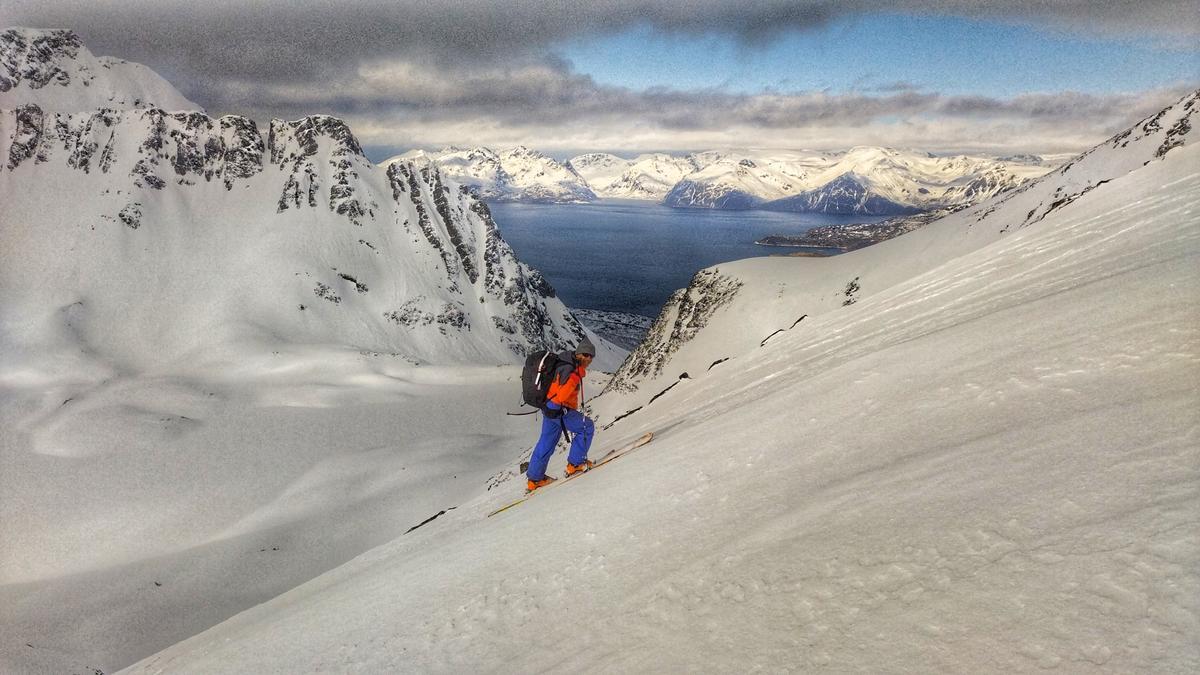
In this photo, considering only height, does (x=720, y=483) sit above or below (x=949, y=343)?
below

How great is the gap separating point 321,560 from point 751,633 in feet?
150

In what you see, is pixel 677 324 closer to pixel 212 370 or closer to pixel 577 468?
pixel 577 468

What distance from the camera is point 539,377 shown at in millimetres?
10750

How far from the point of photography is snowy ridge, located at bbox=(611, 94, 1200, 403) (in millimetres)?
38250

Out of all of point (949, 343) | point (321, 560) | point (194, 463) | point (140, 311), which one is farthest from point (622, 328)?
point (949, 343)

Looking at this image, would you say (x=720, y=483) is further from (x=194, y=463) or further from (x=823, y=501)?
(x=194, y=463)

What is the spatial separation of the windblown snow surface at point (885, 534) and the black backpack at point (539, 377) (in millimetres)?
1690

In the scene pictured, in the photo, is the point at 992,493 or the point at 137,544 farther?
the point at 137,544

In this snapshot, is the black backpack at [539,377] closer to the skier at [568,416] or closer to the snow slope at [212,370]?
the skier at [568,416]

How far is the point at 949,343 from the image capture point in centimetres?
891

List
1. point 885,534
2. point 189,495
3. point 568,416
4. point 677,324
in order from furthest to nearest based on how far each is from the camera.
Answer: point 189,495 < point 677,324 < point 568,416 < point 885,534

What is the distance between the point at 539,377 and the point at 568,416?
988 millimetres

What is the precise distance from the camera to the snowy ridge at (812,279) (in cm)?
3825

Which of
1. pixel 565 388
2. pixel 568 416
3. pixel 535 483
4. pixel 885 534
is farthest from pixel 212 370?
pixel 885 534
